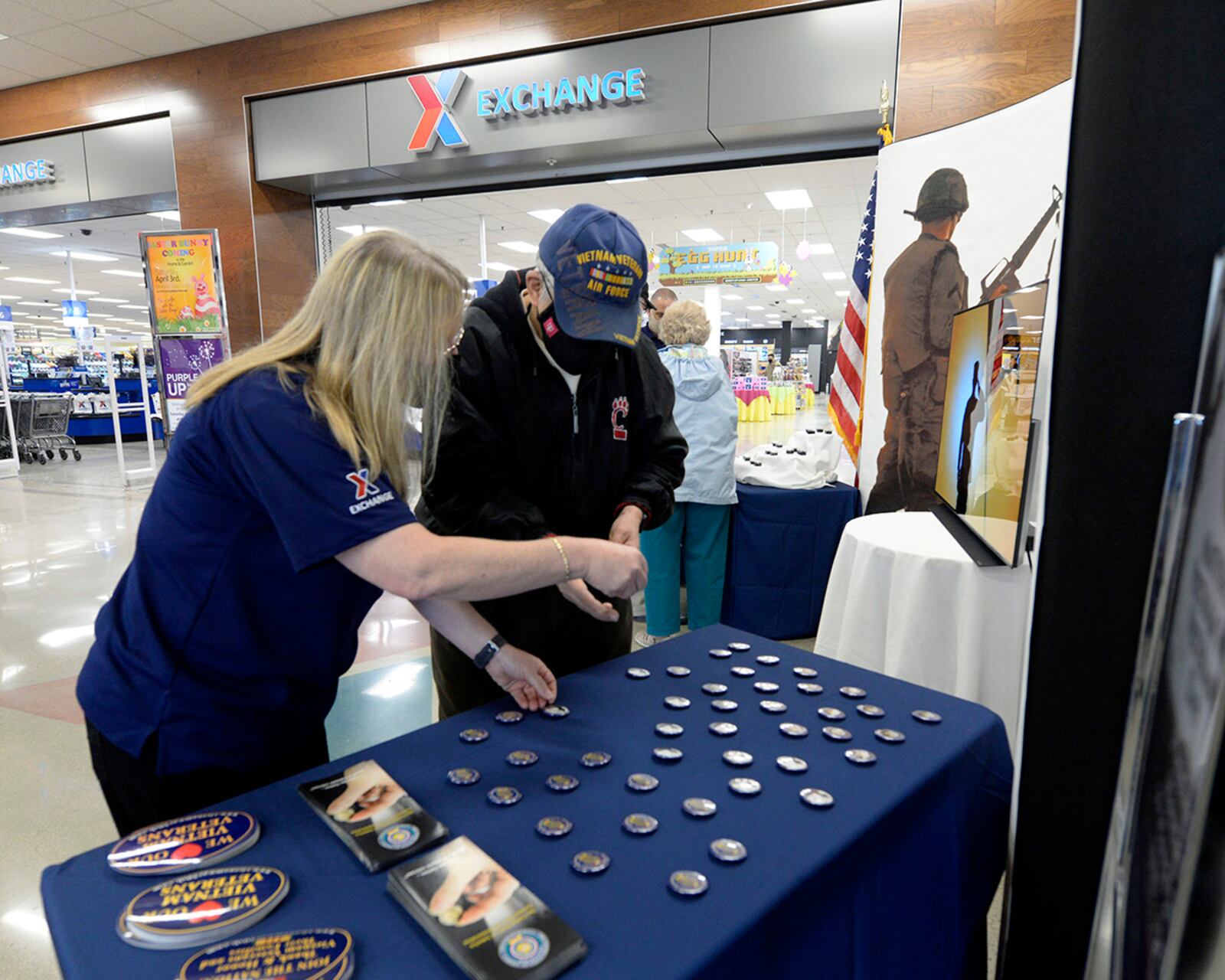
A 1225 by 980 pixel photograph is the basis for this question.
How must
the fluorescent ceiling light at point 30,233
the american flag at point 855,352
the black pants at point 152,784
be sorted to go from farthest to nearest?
the fluorescent ceiling light at point 30,233, the american flag at point 855,352, the black pants at point 152,784

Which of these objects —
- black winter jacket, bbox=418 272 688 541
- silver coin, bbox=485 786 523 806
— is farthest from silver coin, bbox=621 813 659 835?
black winter jacket, bbox=418 272 688 541

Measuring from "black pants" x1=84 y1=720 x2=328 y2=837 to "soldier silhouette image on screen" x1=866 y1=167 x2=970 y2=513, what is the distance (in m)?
2.75

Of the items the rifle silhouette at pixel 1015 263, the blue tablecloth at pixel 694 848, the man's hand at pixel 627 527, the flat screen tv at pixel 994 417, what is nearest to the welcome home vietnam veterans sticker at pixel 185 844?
the blue tablecloth at pixel 694 848

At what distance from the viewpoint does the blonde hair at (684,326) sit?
3.36 metres

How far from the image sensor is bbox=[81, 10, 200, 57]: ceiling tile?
15.9 ft

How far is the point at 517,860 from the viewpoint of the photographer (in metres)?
0.75

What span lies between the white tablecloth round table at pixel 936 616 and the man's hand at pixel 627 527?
0.85 m

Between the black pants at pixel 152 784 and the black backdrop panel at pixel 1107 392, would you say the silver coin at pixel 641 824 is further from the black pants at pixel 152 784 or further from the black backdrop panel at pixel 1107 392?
the black pants at pixel 152 784

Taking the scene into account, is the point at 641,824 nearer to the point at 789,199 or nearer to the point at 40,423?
the point at 789,199

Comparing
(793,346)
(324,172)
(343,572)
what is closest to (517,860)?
(343,572)

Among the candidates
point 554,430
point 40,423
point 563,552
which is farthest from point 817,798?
point 40,423

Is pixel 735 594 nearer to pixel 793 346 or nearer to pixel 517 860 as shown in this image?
pixel 517 860

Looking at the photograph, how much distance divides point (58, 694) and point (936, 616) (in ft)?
10.6

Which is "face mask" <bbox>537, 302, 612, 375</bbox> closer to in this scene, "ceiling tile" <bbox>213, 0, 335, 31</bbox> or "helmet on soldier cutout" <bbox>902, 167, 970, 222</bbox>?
"helmet on soldier cutout" <bbox>902, 167, 970, 222</bbox>
